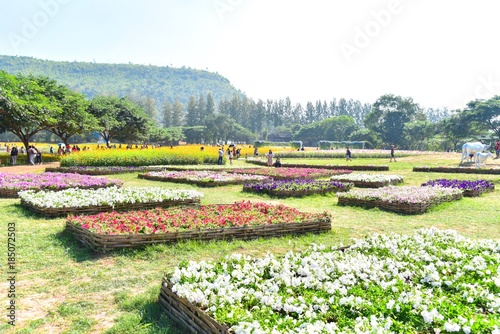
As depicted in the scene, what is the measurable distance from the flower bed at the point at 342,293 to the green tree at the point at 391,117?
9550cm

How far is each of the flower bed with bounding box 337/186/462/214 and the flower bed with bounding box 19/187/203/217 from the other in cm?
593

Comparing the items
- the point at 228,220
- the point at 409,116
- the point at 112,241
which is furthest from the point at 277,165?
the point at 409,116

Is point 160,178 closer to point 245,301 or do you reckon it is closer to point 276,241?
point 276,241

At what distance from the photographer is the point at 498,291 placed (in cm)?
586

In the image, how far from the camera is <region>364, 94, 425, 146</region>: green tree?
97.5 meters

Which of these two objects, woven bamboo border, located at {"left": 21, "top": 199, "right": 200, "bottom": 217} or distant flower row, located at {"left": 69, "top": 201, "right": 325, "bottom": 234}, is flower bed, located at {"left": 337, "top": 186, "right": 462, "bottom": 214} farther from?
woven bamboo border, located at {"left": 21, "top": 199, "right": 200, "bottom": 217}

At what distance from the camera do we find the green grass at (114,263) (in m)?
5.30

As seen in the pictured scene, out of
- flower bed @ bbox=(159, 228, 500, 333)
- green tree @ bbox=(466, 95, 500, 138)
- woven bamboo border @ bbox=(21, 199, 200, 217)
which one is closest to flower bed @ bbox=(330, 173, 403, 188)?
woven bamboo border @ bbox=(21, 199, 200, 217)

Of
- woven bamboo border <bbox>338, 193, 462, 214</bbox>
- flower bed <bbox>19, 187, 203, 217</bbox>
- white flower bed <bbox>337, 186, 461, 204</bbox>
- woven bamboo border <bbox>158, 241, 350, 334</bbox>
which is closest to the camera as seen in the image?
woven bamboo border <bbox>158, 241, 350, 334</bbox>

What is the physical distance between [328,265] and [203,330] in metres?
2.78

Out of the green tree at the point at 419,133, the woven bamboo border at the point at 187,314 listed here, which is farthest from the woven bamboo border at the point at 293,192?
the green tree at the point at 419,133

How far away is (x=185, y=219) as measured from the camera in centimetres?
984

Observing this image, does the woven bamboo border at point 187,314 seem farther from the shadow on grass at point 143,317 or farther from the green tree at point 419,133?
the green tree at point 419,133

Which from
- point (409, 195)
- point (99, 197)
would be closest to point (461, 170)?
point (409, 195)
